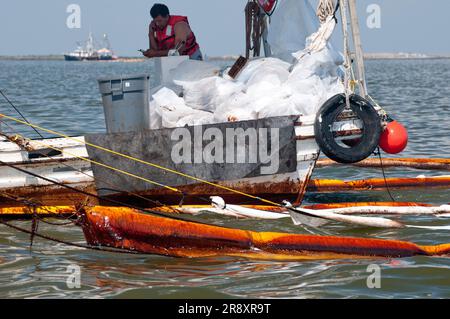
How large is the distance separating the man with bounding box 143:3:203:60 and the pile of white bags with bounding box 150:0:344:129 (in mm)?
475

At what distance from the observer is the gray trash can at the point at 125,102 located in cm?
956

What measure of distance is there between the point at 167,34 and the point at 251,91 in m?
1.60

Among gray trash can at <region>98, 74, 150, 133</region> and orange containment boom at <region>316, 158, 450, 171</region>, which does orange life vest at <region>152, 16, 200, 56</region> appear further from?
orange containment boom at <region>316, 158, 450, 171</region>

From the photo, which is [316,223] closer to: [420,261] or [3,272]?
[420,261]

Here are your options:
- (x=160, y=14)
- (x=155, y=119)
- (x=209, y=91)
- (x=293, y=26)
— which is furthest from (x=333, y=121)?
(x=160, y=14)

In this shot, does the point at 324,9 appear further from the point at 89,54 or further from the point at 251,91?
the point at 89,54

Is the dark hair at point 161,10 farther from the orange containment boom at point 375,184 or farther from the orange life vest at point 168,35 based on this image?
the orange containment boom at point 375,184

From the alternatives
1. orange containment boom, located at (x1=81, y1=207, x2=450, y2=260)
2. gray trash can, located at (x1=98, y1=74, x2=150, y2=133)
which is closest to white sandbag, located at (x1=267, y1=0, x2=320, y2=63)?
gray trash can, located at (x1=98, y1=74, x2=150, y2=133)

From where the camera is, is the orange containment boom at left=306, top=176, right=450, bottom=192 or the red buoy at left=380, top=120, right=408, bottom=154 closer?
the red buoy at left=380, top=120, right=408, bottom=154

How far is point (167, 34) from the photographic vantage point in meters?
11.3

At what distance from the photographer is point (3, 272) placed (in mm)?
8227

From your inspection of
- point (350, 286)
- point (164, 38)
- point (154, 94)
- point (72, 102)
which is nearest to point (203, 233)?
point (350, 286)

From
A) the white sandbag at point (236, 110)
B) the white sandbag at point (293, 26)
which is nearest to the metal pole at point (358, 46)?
the white sandbag at point (293, 26)

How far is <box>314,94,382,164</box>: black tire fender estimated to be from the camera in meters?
9.87
